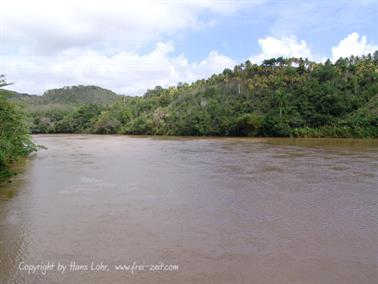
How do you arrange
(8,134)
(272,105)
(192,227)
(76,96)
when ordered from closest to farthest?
1. (192,227)
2. (8,134)
3. (272,105)
4. (76,96)

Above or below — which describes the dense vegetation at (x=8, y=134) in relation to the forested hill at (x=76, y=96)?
below

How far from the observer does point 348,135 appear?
34750mm

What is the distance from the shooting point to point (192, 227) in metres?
8.11

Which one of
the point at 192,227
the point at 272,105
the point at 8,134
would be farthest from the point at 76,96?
the point at 192,227

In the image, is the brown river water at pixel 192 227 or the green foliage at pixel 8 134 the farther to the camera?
the green foliage at pixel 8 134

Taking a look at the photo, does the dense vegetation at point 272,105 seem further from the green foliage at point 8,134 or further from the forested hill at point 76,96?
the forested hill at point 76,96

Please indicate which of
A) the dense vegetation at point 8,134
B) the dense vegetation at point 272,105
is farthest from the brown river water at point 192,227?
the dense vegetation at point 272,105

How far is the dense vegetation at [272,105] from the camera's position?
124ft

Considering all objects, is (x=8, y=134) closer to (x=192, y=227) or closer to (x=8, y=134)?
(x=8, y=134)

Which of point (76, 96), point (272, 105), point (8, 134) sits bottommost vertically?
point (8, 134)

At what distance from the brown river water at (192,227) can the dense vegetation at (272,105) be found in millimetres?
23526

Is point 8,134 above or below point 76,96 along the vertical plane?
below

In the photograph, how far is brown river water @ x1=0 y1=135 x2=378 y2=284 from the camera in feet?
19.3

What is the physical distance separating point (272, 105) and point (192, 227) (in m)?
36.0
